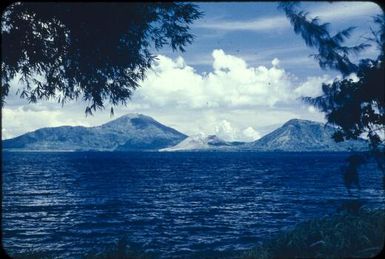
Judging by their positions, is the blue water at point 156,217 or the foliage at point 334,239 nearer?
Answer: the foliage at point 334,239

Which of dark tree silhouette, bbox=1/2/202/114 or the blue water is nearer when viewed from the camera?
dark tree silhouette, bbox=1/2/202/114

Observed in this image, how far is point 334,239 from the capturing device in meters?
14.0

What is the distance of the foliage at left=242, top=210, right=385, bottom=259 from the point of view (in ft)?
39.4

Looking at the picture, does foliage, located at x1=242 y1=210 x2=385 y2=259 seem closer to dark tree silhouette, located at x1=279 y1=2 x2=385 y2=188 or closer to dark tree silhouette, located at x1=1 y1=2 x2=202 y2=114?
dark tree silhouette, located at x1=279 y1=2 x2=385 y2=188

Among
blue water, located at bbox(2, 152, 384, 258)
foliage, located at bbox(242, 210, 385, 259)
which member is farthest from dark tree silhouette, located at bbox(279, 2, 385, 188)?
blue water, located at bbox(2, 152, 384, 258)

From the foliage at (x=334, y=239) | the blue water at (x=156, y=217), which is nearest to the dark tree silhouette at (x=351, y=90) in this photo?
the foliage at (x=334, y=239)

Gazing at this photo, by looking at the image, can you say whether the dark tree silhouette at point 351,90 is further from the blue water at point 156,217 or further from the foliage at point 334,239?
the blue water at point 156,217

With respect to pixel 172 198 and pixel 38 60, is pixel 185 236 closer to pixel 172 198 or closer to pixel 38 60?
pixel 38 60

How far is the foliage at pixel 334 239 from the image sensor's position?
39.4 ft

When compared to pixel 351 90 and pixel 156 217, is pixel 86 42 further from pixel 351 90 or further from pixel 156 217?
pixel 156 217

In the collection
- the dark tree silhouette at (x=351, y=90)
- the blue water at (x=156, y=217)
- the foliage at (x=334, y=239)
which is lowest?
the blue water at (x=156, y=217)

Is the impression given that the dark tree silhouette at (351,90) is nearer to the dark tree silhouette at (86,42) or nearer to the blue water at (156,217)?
the dark tree silhouette at (86,42)

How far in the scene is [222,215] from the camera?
42125mm

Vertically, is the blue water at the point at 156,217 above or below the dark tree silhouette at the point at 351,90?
below
